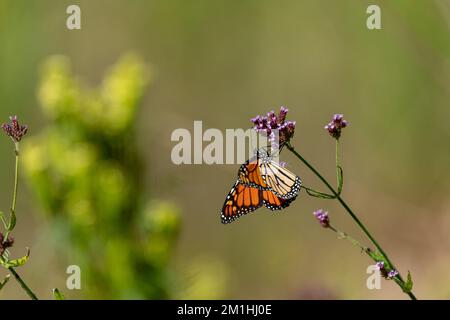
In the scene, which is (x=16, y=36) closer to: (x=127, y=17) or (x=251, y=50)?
(x=127, y=17)

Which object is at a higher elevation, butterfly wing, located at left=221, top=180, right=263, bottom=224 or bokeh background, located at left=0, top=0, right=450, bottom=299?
bokeh background, located at left=0, top=0, right=450, bottom=299

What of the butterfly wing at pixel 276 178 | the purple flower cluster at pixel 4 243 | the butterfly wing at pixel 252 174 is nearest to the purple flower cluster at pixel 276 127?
the butterfly wing at pixel 276 178

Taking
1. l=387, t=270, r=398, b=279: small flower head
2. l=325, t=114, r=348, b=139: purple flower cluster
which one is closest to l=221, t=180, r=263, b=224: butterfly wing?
l=325, t=114, r=348, b=139: purple flower cluster

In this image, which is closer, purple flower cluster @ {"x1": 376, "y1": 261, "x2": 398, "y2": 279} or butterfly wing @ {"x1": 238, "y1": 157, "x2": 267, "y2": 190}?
purple flower cluster @ {"x1": 376, "y1": 261, "x2": 398, "y2": 279}

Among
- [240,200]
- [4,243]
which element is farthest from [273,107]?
[4,243]

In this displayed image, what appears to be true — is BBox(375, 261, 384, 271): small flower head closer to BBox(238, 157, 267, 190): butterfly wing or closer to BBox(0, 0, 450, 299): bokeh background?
BBox(238, 157, 267, 190): butterfly wing

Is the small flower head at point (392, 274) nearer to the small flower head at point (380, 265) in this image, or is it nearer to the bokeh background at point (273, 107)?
the small flower head at point (380, 265)

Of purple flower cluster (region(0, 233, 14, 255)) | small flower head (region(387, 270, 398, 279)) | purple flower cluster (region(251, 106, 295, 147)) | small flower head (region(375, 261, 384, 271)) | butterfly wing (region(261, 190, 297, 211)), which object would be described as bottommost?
small flower head (region(387, 270, 398, 279))
